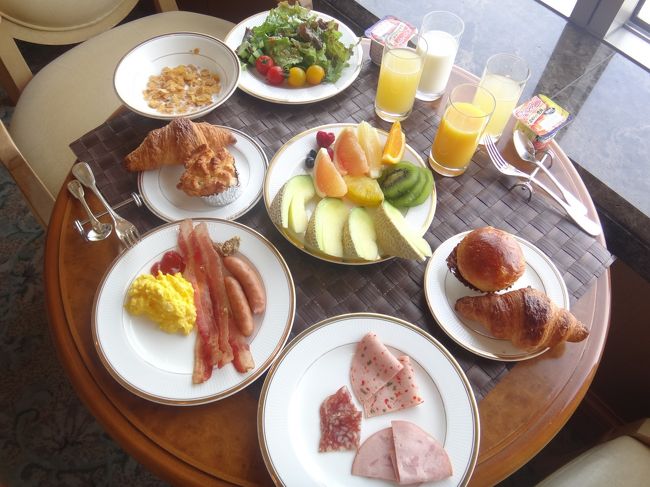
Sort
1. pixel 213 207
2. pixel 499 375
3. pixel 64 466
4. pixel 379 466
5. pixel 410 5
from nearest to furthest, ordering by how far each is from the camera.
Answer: pixel 379 466 < pixel 499 375 < pixel 213 207 < pixel 64 466 < pixel 410 5

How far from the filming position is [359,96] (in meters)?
1.67

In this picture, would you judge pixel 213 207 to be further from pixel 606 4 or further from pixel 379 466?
pixel 606 4

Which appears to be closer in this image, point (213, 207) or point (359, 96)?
point (213, 207)

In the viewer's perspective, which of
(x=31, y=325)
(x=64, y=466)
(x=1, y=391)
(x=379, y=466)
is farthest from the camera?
(x=31, y=325)

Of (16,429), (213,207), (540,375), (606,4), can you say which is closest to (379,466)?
(540,375)

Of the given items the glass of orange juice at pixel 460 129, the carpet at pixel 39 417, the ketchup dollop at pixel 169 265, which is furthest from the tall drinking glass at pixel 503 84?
the carpet at pixel 39 417

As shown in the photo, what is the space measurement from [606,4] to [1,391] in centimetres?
287

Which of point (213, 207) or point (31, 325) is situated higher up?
point (213, 207)

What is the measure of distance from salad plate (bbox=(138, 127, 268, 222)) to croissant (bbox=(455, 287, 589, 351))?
2.21 ft

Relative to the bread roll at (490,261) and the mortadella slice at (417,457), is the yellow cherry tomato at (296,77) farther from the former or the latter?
the mortadella slice at (417,457)

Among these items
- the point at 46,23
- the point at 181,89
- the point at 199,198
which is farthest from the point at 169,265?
the point at 46,23

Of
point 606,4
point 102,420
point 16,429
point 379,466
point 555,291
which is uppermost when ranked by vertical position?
point 606,4

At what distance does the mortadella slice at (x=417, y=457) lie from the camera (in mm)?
956

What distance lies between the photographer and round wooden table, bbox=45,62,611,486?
101 cm
